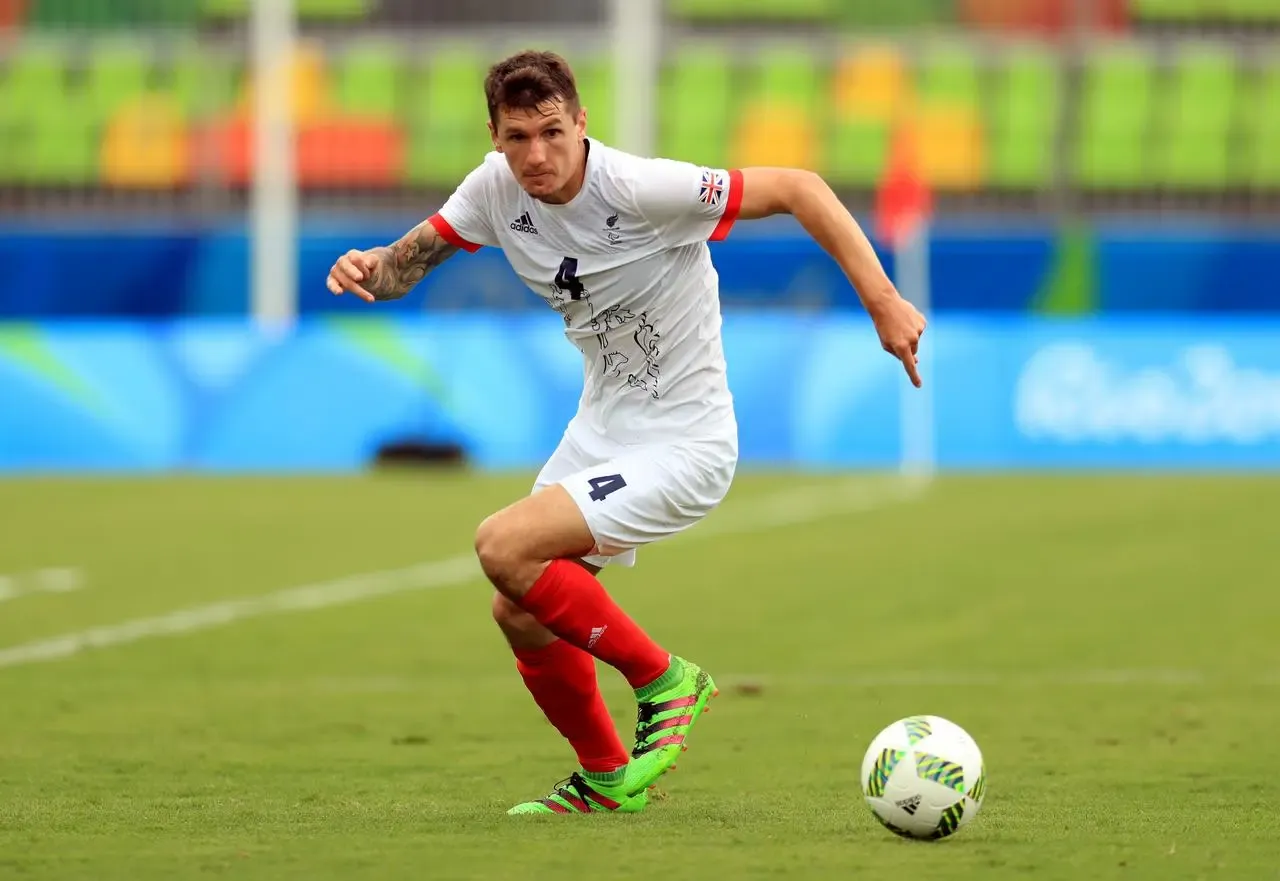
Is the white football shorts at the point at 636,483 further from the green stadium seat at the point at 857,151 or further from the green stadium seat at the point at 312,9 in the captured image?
the green stadium seat at the point at 312,9

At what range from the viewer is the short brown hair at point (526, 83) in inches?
223

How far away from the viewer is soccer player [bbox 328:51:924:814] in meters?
5.79

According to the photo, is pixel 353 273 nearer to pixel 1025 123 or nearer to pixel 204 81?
pixel 1025 123

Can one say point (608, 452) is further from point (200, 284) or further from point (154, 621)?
point (200, 284)

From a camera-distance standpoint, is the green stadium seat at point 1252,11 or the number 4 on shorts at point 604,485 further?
the green stadium seat at point 1252,11

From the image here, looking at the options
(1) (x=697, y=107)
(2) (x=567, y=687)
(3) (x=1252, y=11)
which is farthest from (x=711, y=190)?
(3) (x=1252, y=11)

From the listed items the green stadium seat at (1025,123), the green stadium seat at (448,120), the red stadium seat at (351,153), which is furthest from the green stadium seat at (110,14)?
the green stadium seat at (1025,123)

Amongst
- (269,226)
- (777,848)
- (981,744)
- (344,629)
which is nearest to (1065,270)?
(269,226)

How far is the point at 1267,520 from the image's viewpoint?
53.4 ft

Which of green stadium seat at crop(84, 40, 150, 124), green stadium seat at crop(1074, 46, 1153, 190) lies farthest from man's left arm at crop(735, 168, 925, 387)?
green stadium seat at crop(84, 40, 150, 124)

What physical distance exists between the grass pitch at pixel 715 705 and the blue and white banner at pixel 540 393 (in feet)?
12.6

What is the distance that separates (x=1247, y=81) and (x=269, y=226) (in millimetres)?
13683

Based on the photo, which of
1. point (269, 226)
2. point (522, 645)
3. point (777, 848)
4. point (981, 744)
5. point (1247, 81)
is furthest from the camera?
point (1247, 81)

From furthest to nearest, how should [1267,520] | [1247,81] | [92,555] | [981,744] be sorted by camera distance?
[1247,81], [1267,520], [92,555], [981,744]
